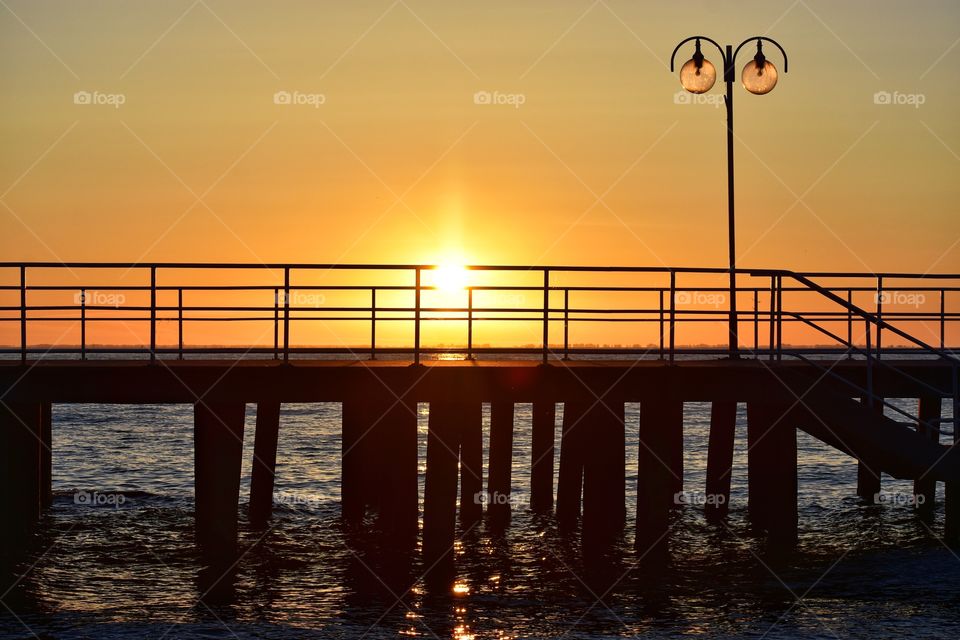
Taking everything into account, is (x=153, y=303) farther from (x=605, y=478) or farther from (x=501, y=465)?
(x=501, y=465)

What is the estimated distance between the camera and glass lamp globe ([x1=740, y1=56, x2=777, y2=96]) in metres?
19.5

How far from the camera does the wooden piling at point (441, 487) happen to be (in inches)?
667

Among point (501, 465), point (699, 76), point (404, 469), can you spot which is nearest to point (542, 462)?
point (501, 465)

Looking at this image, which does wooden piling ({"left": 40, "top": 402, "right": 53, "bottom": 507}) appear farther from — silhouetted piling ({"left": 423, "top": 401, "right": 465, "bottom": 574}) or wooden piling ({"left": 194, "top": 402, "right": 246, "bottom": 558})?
silhouetted piling ({"left": 423, "top": 401, "right": 465, "bottom": 574})

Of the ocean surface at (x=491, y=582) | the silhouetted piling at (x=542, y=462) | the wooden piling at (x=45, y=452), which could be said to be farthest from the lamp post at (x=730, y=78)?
the wooden piling at (x=45, y=452)

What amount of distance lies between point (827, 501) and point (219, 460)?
1840 cm

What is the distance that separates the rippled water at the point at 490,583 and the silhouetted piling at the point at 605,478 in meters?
0.71

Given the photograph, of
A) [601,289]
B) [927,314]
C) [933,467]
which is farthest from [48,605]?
[927,314]

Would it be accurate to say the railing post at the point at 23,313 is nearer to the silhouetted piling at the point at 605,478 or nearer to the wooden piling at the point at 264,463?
the wooden piling at the point at 264,463

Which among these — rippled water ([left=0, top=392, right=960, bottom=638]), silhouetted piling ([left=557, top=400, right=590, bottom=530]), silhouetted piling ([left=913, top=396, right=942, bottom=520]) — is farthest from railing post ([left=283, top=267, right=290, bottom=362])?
silhouetted piling ([left=913, top=396, right=942, bottom=520])

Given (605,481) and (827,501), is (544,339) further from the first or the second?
(827,501)

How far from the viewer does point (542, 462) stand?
25.9m

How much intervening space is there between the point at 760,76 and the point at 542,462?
10.3m

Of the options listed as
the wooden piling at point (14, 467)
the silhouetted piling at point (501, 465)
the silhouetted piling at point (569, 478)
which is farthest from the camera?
the silhouetted piling at point (501, 465)
